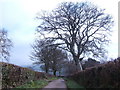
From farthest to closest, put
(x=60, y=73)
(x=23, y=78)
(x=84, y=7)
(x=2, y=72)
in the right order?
(x=60, y=73), (x=84, y=7), (x=23, y=78), (x=2, y=72)

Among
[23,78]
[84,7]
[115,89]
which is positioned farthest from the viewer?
[84,7]

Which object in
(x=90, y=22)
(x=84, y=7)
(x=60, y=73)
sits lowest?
(x=60, y=73)

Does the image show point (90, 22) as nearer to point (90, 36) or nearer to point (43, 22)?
point (90, 36)

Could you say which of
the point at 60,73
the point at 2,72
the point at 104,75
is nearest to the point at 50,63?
the point at 60,73

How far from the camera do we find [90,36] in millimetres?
34500

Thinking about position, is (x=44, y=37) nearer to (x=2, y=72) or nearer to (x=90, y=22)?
(x=90, y=22)

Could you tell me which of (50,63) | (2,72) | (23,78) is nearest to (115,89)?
(2,72)


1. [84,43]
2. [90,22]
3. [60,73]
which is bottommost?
[60,73]

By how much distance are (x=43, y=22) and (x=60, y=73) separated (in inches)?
1269

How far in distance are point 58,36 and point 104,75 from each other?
27.2 m

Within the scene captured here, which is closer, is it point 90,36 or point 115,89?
point 115,89

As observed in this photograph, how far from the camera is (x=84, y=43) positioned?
33.9 metres

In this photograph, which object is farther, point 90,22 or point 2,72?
point 90,22

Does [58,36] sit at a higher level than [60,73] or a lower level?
higher
